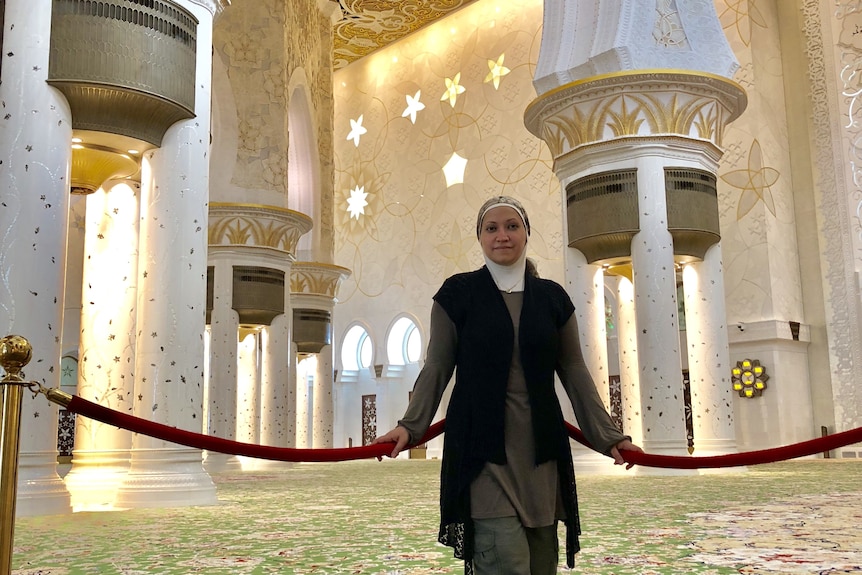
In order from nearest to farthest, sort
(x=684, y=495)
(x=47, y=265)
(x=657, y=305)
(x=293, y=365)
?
(x=47, y=265) → (x=684, y=495) → (x=657, y=305) → (x=293, y=365)

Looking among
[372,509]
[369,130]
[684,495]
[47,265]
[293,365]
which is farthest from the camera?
[369,130]

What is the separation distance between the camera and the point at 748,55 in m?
13.3

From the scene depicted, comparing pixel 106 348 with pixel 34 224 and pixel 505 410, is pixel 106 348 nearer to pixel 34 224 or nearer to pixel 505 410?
pixel 34 224

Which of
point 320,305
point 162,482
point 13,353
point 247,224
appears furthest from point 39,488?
point 320,305

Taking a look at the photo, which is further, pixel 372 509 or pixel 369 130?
pixel 369 130

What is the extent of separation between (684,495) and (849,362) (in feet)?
27.3

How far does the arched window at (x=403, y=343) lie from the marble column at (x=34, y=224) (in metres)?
13.6

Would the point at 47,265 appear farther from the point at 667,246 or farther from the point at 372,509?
the point at 667,246

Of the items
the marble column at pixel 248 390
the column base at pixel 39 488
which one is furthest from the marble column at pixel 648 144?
the marble column at pixel 248 390

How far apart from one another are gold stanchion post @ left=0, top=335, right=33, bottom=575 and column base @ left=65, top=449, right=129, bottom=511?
3.70 metres

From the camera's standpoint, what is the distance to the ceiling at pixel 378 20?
17.4m

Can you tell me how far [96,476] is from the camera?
588 cm

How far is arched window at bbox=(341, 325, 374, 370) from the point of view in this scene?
64.8ft

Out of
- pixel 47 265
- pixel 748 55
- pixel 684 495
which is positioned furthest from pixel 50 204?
pixel 748 55
